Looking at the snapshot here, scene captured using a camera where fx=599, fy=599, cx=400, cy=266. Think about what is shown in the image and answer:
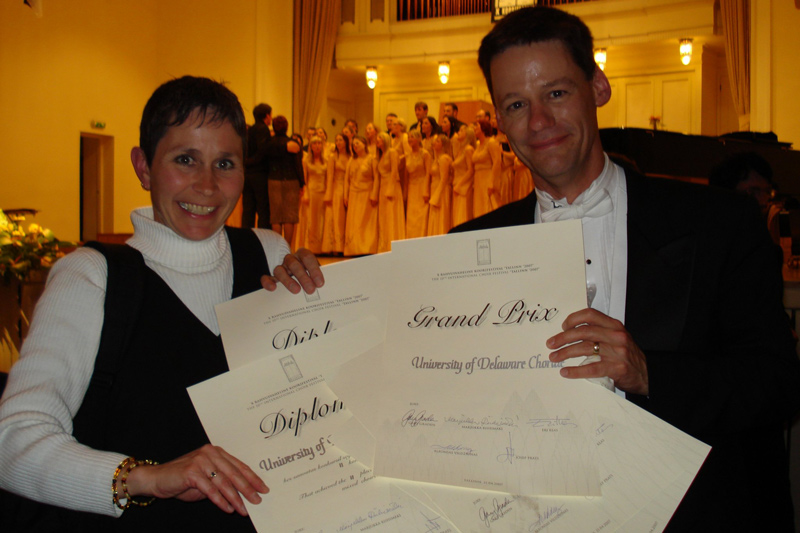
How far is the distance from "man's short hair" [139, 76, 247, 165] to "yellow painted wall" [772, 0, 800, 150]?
10.4 m

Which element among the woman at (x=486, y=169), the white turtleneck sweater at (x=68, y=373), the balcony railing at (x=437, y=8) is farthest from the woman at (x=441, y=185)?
the white turtleneck sweater at (x=68, y=373)

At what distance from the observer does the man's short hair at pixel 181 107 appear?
3.97ft

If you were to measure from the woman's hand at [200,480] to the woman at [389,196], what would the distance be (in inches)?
345

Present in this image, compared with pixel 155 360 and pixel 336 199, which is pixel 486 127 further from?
pixel 155 360

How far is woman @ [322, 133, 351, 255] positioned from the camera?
10109mm

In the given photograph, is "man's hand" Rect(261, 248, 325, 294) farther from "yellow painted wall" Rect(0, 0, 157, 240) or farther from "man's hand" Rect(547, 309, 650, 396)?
"yellow painted wall" Rect(0, 0, 157, 240)

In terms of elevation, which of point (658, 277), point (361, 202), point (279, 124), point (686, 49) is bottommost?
point (658, 277)

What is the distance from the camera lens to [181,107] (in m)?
1.21

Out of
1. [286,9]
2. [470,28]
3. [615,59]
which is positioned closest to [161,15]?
[286,9]

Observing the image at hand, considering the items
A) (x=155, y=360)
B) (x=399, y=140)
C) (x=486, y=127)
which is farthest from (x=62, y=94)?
(x=155, y=360)

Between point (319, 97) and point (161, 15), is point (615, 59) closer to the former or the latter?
point (319, 97)

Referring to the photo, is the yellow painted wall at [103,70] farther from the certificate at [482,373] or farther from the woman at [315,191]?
the certificate at [482,373]

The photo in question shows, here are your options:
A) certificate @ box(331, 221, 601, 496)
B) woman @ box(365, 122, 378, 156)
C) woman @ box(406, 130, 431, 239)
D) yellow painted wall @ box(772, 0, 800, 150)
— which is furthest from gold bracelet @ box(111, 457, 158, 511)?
yellow painted wall @ box(772, 0, 800, 150)
